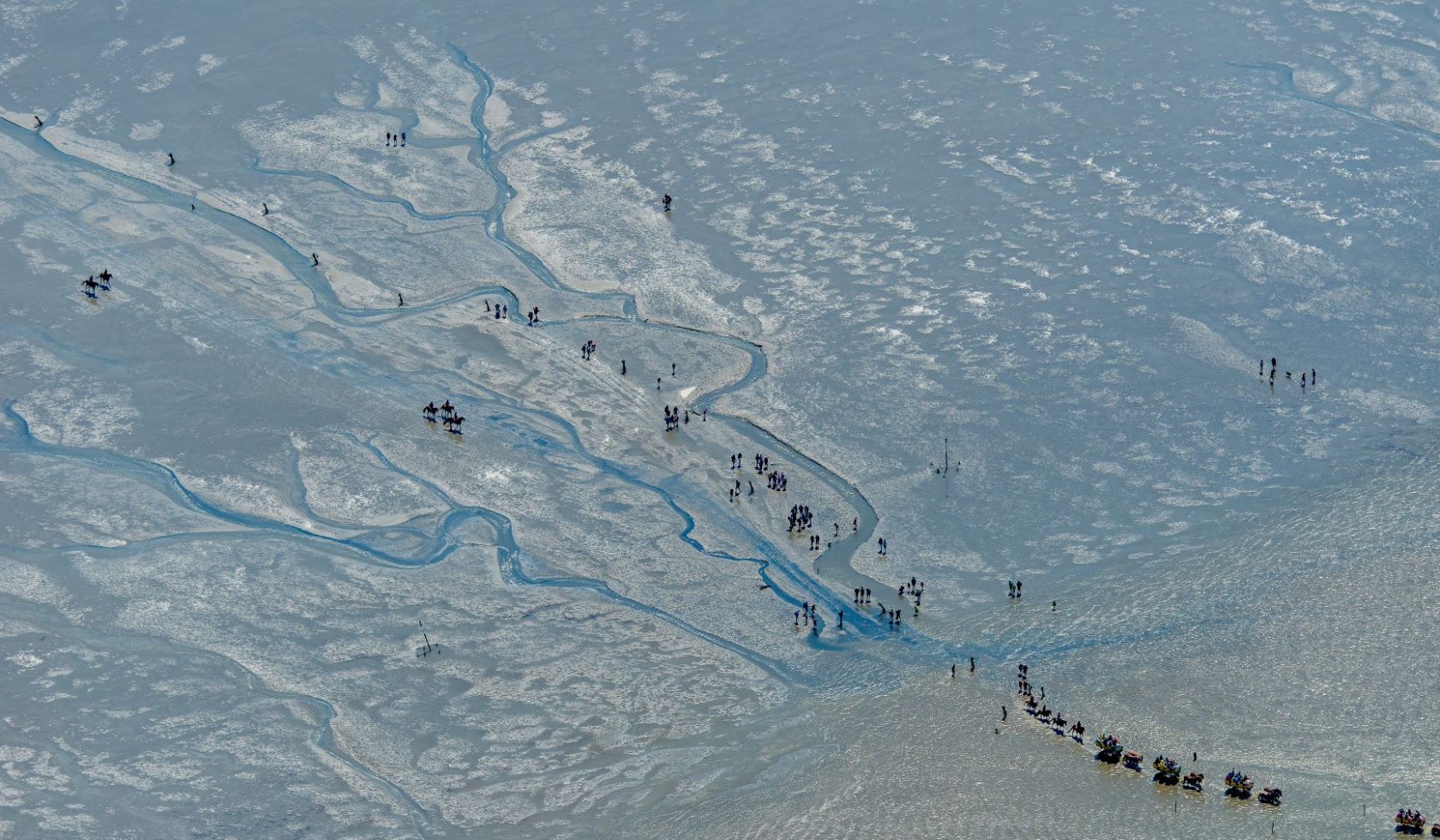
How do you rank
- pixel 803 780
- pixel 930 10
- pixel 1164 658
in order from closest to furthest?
pixel 803 780 < pixel 1164 658 < pixel 930 10

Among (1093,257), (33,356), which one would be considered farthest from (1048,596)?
(33,356)

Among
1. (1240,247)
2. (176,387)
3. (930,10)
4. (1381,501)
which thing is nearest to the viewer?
(1381,501)

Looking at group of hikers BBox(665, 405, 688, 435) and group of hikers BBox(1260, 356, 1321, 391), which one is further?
group of hikers BBox(1260, 356, 1321, 391)

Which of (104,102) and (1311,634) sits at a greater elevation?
(104,102)

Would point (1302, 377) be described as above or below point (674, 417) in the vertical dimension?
above

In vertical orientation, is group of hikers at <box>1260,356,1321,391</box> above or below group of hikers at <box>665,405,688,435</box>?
above

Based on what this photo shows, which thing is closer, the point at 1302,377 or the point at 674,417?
the point at 674,417

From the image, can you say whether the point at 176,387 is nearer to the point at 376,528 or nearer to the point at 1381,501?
the point at 376,528

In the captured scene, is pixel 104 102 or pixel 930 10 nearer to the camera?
pixel 104 102

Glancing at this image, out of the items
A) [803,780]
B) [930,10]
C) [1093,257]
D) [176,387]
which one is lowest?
[803,780]

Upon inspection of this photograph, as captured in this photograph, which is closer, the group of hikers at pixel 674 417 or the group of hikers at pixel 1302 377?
the group of hikers at pixel 674 417

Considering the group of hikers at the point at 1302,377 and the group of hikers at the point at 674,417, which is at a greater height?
the group of hikers at the point at 1302,377
